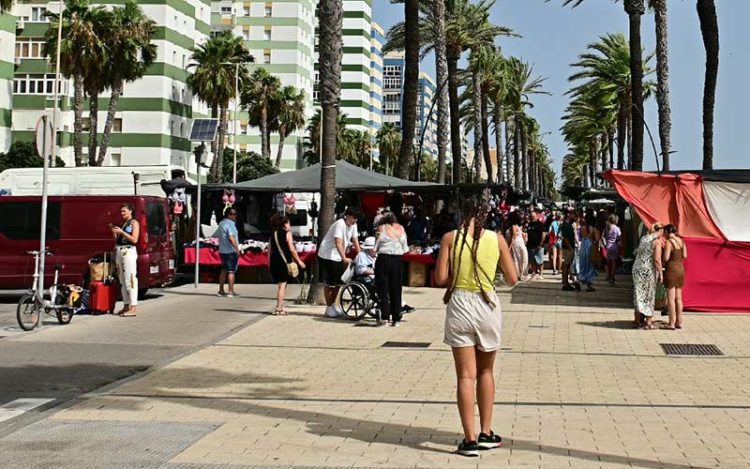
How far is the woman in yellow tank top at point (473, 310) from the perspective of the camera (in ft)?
23.5

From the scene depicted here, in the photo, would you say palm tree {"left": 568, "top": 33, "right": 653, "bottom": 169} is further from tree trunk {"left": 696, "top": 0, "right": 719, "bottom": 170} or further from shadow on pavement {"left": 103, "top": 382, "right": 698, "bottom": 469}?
shadow on pavement {"left": 103, "top": 382, "right": 698, "bottom": 469}

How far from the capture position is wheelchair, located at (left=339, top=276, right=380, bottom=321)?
16.4m

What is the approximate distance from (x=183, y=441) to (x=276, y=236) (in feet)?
31.8

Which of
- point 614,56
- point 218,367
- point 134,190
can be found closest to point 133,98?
point 614,56

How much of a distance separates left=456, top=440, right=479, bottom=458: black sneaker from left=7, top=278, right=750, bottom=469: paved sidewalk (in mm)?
69

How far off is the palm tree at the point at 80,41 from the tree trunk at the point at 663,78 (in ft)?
101

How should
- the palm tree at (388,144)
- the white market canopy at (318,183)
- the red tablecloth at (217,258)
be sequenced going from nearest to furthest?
the red tablecloth at (217,258) → the white market canopy at (318,183) → the palm tree at (388,144)

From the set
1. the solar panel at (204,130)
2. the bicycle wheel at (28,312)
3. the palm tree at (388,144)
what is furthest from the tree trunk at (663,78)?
the palm tree at (388,144)

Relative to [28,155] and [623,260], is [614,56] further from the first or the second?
[28,155]

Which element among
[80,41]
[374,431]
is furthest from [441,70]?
[374,431]

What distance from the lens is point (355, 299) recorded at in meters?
16.5

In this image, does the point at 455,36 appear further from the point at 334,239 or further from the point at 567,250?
the point at 334,239

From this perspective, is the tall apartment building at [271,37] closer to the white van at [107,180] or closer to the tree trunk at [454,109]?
the tree trunk at [454,109]

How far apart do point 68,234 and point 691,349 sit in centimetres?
1193
